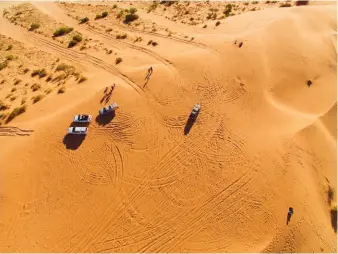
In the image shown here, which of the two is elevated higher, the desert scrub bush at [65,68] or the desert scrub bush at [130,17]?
A: the desert scrub bush at [130,17]

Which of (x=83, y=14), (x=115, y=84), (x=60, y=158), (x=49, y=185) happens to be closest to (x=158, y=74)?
(x=115, y=84)

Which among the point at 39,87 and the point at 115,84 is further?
the point at 39,87

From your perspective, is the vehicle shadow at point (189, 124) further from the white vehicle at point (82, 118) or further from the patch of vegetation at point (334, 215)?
the patch of vegetation at point (334, 215)

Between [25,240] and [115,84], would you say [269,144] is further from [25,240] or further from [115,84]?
[25,240]

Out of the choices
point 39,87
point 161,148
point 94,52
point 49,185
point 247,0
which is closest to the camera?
point 49,185

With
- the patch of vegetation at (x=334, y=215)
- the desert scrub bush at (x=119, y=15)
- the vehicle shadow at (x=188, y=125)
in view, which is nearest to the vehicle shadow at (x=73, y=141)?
the vehicle shadow at (x=188, y=125)

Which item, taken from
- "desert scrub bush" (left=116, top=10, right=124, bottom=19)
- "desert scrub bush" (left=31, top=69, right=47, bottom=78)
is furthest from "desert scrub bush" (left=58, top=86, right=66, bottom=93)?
"desert scrub bush" (left=116, top=10, right=124, bottom=19)
